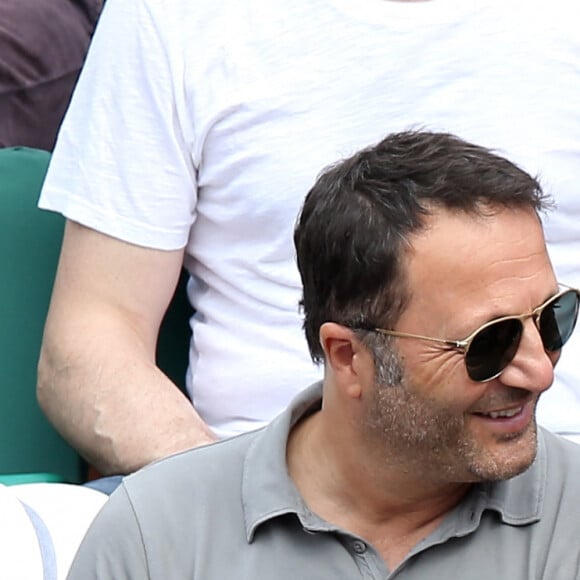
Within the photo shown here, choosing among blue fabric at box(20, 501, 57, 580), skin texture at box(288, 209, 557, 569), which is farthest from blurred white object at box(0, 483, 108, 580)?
skin texture at box(288, 209, 557, 569)

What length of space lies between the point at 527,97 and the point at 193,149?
412 mm

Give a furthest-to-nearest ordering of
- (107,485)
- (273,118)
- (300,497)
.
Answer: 1. (273,118)
2. (107,485)
3. (300,497)

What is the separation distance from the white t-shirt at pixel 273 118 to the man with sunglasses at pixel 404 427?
0.39 meters

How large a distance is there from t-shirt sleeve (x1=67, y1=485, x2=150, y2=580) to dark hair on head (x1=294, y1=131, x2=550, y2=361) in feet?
0.85

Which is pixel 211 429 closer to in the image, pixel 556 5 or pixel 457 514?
pixel 457 514

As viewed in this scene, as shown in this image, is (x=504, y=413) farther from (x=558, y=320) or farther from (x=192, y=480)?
(x=192, y=480)

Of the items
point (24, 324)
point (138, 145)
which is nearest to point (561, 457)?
point (138, 145)

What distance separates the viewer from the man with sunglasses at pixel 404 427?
123cm

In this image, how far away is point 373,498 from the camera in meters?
1.33

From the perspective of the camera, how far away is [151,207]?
1.78m

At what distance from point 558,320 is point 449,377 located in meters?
0.11

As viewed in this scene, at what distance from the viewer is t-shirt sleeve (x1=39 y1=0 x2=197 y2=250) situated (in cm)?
178

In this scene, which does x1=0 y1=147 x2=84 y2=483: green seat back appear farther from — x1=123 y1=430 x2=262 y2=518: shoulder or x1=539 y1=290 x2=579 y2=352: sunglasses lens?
x1=539 y1=290 x2=579 y2=352: sunglasses lens

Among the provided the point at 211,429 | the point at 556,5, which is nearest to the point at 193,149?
the point at 211,429
